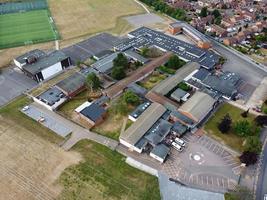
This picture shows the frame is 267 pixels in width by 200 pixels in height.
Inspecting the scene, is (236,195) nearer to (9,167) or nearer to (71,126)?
(71,126)

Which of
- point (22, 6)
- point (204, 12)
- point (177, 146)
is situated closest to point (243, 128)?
point (177, 146)

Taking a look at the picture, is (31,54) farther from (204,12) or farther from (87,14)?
(204,12)

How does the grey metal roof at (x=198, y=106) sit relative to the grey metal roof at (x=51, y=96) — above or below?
above

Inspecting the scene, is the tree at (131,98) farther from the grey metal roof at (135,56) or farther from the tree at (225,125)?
the tree at (225,125)

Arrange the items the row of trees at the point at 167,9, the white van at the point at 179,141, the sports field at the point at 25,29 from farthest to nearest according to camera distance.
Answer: the row of trees at the point at 167,9, the sports field at the point at 25,29, the white van at the point at 179,141

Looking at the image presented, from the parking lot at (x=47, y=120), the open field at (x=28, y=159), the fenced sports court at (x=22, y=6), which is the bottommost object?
the open field at (x=28, y=159)

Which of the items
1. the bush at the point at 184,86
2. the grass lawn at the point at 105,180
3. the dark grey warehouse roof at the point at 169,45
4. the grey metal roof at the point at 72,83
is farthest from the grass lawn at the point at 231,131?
the grey metal roof at the point at 72,83

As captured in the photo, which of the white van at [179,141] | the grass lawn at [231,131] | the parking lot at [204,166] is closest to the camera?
the parking lot at [204,166]

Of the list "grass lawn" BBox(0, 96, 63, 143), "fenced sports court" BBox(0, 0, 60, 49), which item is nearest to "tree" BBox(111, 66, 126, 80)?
"grass lawn" BBox(0, 96, 63, 143)
